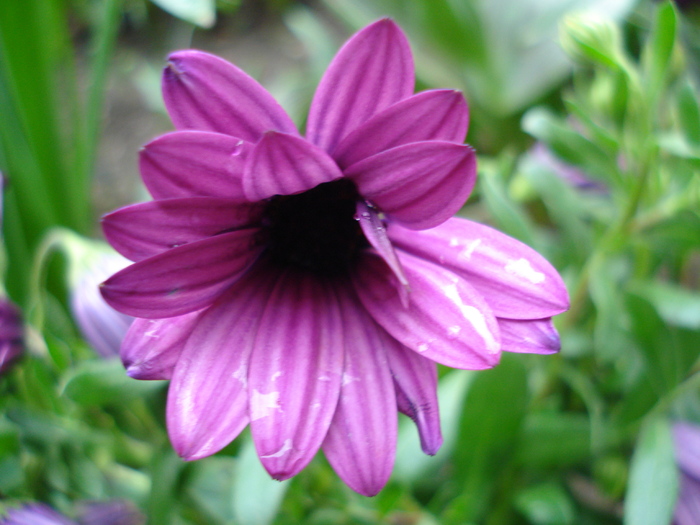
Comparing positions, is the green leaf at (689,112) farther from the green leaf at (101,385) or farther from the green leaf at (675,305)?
the green leaf at (101,385)

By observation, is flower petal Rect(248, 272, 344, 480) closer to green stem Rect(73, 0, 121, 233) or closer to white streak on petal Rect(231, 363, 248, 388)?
white streak on petal Rect(231, 363, 248, 388)

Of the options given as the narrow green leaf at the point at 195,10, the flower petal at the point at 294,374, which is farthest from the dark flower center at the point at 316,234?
the narrow green leaf at the point at 195,10

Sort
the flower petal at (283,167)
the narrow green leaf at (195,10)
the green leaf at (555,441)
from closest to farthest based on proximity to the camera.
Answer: the flower petal at (283,167)
the narrow green leaf at (195,10)
the green leaf at (555,441)

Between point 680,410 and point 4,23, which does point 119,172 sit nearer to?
point 4,23

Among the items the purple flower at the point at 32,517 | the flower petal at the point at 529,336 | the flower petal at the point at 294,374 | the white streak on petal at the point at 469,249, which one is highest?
the white streak on petal at the point at 469,249

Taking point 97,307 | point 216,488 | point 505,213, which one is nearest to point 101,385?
point 97,307

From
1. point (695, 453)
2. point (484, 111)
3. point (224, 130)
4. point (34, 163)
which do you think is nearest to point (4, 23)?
point (34, 163)
